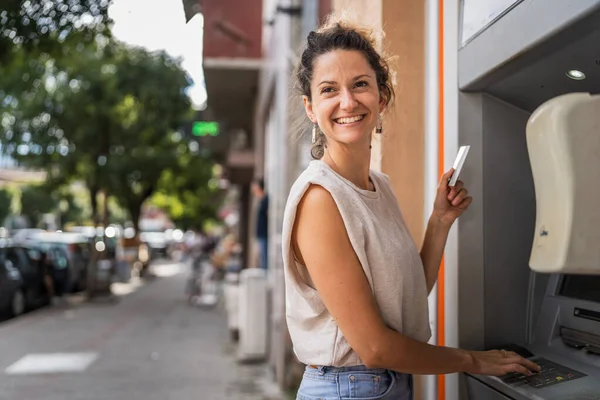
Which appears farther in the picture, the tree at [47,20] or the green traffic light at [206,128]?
the green traffic light at [206,128]

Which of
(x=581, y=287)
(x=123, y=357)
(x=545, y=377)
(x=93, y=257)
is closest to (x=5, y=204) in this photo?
(x=93, y=257)

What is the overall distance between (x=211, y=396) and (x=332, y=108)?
5364mm

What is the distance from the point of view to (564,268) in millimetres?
1474

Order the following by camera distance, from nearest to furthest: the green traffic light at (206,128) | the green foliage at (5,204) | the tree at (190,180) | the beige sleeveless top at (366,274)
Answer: the beige sleeveless top at (366,274), the green traffic light at (206,128), the tree at (190,180), the green foliage at (5,204)

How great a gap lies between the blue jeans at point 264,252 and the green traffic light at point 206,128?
4.73 metres

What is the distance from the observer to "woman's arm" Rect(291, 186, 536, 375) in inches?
60.4

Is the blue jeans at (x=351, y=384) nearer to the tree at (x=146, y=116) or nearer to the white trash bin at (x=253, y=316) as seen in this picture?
the white trash bin at (x=253, y=316)

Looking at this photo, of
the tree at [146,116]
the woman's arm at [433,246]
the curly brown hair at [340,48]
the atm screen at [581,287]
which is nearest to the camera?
the curly brown hair at [340,48]

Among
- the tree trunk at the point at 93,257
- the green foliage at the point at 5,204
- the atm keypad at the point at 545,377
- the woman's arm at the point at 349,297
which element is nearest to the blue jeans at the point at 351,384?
the woman's arm at the point at 349,297

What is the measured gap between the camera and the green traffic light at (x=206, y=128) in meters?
14.1

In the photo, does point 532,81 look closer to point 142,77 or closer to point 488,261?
point 488,261

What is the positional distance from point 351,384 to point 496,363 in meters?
0.38

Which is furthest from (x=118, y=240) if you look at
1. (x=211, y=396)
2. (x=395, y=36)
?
(x=395, y=36)

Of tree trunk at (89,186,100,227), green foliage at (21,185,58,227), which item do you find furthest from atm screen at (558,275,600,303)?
green foliage at (21,185,58,227)
